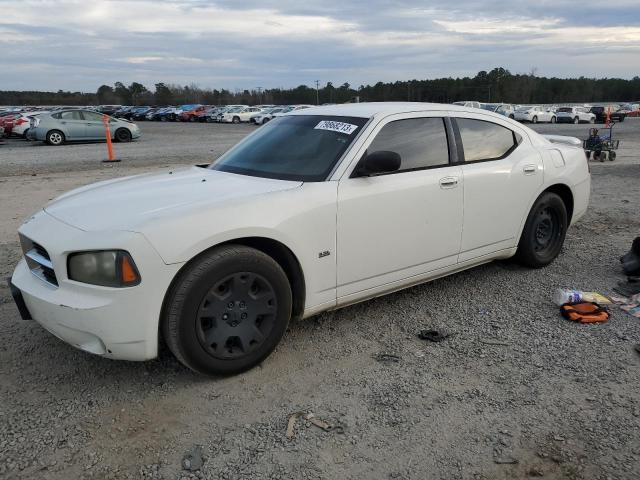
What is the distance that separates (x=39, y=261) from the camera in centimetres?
302

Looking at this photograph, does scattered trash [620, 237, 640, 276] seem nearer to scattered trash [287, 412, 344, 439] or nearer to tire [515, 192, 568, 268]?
tire [515, 192, 568, 268]

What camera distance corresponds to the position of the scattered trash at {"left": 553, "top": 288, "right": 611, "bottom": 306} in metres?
4.07

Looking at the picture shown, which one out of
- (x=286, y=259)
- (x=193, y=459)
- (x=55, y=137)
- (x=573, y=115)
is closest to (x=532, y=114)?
(x=573, y=115)

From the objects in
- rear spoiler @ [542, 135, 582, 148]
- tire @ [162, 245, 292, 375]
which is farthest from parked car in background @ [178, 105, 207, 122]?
tire @ [162, 245, 292, 375]

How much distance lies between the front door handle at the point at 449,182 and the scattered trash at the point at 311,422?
1.98 meters

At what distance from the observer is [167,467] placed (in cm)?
241

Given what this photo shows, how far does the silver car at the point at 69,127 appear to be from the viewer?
20.6 m

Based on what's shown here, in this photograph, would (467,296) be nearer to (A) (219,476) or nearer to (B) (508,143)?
(B) (508,143)

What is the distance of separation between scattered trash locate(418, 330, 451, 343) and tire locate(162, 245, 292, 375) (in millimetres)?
1036

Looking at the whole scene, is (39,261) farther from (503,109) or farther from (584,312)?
(503,109)

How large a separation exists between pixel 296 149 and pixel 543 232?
2.65 m

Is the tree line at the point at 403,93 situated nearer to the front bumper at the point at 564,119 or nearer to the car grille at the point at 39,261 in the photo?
the front bumper at the point at 564,119

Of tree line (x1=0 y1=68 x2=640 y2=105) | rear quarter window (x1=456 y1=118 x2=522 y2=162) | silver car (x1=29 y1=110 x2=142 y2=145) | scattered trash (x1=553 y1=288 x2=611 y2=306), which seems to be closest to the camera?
scattered trash (x1=553 y1=288 x2=611 y2=306)

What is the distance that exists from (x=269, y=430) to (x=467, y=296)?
2.35 meters
